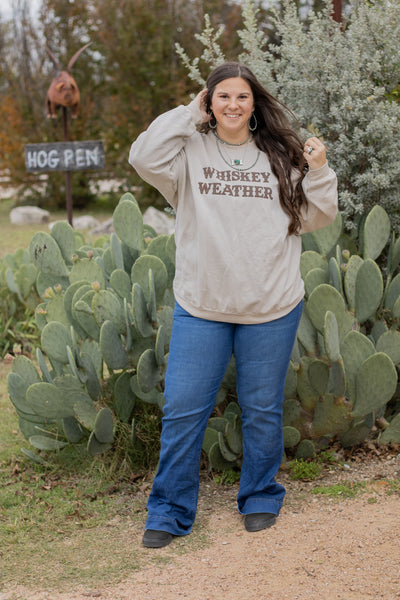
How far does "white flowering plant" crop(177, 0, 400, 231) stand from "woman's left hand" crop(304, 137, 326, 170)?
41.2 inches

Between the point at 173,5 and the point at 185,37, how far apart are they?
56 cm

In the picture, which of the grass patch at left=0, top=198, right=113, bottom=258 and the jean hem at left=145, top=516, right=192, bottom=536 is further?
the grass patch at left=0, top=198, right=113, bottom=258

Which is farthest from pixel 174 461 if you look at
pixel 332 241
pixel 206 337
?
pixel 332 241

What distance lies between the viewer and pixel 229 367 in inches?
123

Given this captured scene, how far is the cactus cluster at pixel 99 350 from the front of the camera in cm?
312

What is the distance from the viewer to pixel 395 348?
3.17 m

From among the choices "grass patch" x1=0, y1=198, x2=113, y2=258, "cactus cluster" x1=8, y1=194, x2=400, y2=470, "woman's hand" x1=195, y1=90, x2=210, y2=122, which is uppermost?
"woman's hand" x1=195, y1=90, x2=210, y2=122

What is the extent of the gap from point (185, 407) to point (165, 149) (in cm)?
91

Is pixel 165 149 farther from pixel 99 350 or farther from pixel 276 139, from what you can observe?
pixel 99 350

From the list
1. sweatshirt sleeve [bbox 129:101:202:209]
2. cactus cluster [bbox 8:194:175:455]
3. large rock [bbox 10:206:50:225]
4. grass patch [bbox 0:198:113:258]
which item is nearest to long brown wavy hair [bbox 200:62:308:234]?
sweatshirt sleeve [bbox 129:101:202:209]

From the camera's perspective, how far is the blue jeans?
2.56 m

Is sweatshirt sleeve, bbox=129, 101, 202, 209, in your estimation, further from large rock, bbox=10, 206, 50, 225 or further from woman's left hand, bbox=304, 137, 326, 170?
large rock, bbox=10, 206, 50, 225

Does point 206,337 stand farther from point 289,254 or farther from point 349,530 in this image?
point 349,530

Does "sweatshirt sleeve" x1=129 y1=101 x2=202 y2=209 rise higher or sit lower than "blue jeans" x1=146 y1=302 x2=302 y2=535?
higher
